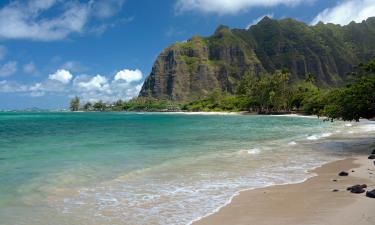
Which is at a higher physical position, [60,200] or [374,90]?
[374,90]

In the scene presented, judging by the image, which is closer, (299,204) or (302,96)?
(299,204)

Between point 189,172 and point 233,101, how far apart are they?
175m

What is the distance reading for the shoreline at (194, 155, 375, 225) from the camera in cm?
1101

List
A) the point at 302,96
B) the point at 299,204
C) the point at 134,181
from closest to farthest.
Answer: the point at 299,204, the point at 134,181, the point at 302,96

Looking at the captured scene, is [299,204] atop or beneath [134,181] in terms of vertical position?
atop

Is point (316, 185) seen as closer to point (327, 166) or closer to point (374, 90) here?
point (327, 166)

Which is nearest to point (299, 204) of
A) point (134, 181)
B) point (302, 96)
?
point (134, 181)

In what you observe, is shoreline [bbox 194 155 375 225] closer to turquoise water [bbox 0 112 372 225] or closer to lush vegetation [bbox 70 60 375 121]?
turquoise water [bbox 0 112 372 225]

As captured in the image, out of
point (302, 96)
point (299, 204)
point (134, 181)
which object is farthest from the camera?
point (302, 96)

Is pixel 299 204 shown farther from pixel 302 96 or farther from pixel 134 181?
pixel 302 96

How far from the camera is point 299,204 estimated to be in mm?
12945

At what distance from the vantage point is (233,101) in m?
194

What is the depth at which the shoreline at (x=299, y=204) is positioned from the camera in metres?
11.0

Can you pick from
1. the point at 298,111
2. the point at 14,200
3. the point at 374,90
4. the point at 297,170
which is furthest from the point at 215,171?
the point at 298,111
